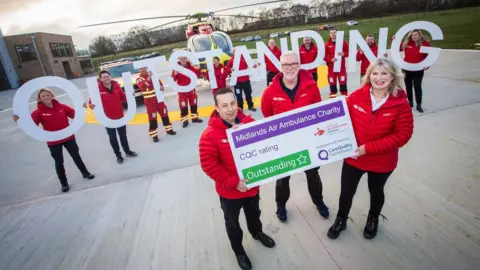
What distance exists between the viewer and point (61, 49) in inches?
1486

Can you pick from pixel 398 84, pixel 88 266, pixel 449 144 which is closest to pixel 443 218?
pixel 398 84

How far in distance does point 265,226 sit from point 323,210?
700mm

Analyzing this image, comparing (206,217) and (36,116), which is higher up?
(36,116)

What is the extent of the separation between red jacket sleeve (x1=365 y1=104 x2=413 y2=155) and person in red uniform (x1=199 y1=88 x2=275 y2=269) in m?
1.08

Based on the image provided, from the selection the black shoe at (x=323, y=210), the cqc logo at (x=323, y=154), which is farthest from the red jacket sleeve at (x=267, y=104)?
the black shoe at (x=323, y=210)

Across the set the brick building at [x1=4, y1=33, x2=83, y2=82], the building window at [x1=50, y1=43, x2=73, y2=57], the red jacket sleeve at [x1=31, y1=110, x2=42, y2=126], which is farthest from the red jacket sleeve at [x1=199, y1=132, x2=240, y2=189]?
the building window at [x1=50, y1=43, x2=73, y2=57]

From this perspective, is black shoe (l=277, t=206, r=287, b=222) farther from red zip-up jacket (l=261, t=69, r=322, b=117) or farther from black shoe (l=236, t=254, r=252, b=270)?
red zip-up jacket (l=261, t=69, r=322, b=117)

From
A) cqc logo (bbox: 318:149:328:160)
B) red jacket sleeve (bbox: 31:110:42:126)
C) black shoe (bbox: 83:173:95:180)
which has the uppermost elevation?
red jacket sleeve (bbox: 31:110:42:126)

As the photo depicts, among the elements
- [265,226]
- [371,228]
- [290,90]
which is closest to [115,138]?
[265,226]

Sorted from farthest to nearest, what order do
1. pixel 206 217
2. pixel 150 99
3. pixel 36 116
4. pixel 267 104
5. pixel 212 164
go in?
1. pixel 150 99
2. pixel 36 116
3. pixel 206 217
4. pixel 267 104
5. pixel 212 164

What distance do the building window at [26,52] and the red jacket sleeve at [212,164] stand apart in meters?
39.8

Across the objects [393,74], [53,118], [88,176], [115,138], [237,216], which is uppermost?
[393,74]

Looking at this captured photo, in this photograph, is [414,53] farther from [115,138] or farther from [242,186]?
[115,138]

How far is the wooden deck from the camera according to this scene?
2.37 metres
